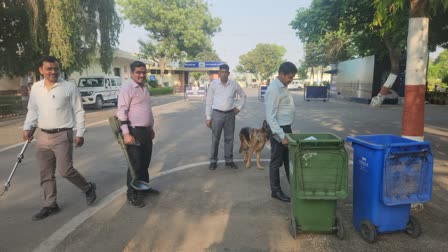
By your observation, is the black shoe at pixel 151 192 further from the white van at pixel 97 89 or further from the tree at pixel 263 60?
the tree at pixel 263 60

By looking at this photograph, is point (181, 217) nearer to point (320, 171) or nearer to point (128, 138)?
point (128, 138)

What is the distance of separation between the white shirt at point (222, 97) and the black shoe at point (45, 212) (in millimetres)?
2980

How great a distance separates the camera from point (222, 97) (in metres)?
6.43

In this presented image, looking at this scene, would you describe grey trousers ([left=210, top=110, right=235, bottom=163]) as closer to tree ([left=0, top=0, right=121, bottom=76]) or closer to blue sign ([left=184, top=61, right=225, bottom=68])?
tree ([left=0, top=0, right=121, bottom=76])

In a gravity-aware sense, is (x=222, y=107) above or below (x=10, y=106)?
above

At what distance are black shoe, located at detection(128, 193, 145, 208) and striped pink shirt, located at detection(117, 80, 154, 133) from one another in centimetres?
88

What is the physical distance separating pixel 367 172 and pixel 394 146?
1.22ft

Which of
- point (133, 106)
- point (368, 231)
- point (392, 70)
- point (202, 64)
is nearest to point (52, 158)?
point (133, 106)

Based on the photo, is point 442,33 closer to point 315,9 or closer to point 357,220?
point 315,9

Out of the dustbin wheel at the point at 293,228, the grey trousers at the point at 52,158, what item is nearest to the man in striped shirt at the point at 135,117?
the grey trousers at the point at 52,158

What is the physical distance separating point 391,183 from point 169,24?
4655 centimetres

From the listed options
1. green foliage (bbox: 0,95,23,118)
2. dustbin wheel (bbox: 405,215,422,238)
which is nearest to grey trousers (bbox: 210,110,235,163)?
dustbin wheel (bbox: 405,215,422,238)

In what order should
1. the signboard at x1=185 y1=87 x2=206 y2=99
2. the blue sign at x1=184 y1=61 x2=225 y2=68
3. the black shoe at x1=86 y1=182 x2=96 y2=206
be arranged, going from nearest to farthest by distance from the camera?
1. the black shoe at x1=86 y1=182 x2=96 y2=206
2. the signboard at x1=185 y1=87 x2=206 y2=99
3. the blue sign at x1=184 y1=61 x2=225 y2=68

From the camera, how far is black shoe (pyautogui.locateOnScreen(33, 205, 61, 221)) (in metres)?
4.34
